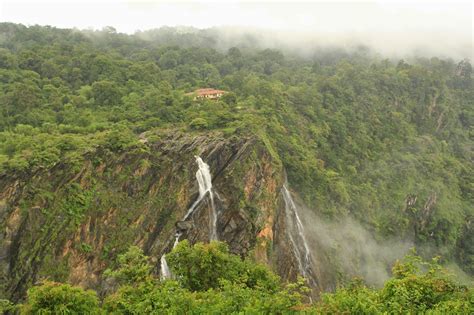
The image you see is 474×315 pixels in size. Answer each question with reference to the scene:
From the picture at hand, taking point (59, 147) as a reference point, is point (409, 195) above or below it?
below

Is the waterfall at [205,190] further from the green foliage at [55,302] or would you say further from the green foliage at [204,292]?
the green foliage at [55,302]

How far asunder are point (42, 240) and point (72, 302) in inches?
415

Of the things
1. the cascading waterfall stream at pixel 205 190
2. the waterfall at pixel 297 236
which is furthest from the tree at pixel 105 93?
the waterfall at pixel 297 236

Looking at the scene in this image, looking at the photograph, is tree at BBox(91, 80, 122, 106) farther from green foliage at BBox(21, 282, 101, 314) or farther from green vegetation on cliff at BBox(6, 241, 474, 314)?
green foliage at BBox(21, 282, 101, 314)

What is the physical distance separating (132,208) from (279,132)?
1668 cm

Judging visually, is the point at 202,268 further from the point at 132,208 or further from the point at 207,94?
the point at 207,94

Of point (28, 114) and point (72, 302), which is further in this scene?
point (28, 114)

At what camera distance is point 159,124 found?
1248 inches

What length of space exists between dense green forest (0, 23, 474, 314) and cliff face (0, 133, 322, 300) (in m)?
1.10

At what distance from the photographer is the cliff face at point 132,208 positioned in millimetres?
22672

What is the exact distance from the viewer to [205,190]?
2850 centimetres

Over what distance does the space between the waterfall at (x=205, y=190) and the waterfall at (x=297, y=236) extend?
6.46m

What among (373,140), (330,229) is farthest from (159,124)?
(373,140)

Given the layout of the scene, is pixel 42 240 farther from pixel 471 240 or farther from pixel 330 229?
pixel 471 240
